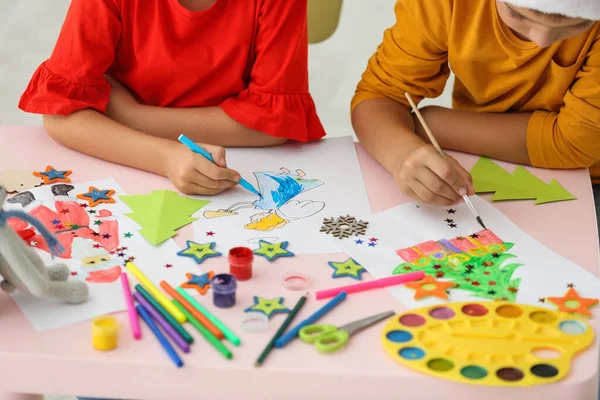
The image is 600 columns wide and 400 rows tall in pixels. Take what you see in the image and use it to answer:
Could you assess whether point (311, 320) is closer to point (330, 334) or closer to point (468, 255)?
point (330, 334)

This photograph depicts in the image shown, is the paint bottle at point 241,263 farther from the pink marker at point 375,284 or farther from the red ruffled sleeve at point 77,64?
the red ruffled sleeve at point 77,64

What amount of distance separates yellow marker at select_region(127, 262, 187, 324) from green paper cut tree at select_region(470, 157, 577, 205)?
443 mm

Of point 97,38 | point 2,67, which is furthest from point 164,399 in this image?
point 2,67

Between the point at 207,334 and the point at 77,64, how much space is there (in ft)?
1.74

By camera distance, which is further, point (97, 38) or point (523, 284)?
point (97, 38)

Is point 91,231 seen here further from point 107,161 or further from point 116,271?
point 107,161

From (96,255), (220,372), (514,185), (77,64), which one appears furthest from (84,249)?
(514,185)

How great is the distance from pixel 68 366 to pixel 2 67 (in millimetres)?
2083

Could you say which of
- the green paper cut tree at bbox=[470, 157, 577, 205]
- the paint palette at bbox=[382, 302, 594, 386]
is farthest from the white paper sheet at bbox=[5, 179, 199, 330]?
the green paper cut tree at bbox=[470, 157, 577, 205]

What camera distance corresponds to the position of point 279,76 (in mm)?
1112

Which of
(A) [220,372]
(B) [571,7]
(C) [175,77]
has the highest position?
(B) [571,7]

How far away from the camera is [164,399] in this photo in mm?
651

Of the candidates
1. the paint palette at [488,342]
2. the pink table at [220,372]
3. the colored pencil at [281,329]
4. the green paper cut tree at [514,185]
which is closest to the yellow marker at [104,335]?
the pink table at [220,372]

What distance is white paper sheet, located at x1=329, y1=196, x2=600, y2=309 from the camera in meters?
0.76
